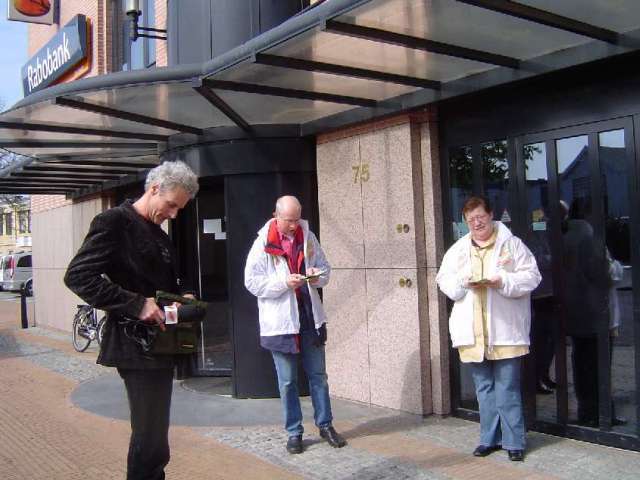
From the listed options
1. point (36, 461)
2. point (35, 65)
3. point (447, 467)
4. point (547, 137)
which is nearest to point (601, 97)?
point (547, 137)

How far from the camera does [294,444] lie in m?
5.07

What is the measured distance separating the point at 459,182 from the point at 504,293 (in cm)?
157

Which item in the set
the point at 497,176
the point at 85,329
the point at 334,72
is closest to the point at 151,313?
the point at 334,72

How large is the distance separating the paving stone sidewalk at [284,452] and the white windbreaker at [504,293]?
86 cm

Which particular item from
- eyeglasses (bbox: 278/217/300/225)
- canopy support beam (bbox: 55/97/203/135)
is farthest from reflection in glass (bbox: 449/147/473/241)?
canopy support beam (bbox: 55/97/203/135)

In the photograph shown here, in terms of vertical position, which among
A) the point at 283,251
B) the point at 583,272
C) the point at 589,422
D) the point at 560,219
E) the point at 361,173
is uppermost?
the point at 361,173

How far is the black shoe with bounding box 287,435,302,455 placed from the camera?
199 inches

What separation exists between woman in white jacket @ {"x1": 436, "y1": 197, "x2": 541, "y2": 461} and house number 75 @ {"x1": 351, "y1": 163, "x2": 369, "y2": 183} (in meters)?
1.77

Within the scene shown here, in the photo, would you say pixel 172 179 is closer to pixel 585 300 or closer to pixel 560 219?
pixel 560 219

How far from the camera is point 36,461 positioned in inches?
206

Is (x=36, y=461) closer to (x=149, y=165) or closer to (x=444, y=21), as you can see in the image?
(x=444, y=21)

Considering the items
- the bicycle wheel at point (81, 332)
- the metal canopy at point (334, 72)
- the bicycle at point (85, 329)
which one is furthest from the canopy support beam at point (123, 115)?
the bicycle wheel at point (81, 332)

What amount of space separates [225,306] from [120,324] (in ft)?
19.5

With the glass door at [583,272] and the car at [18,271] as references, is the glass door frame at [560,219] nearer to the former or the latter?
the glass door at [583,272]
